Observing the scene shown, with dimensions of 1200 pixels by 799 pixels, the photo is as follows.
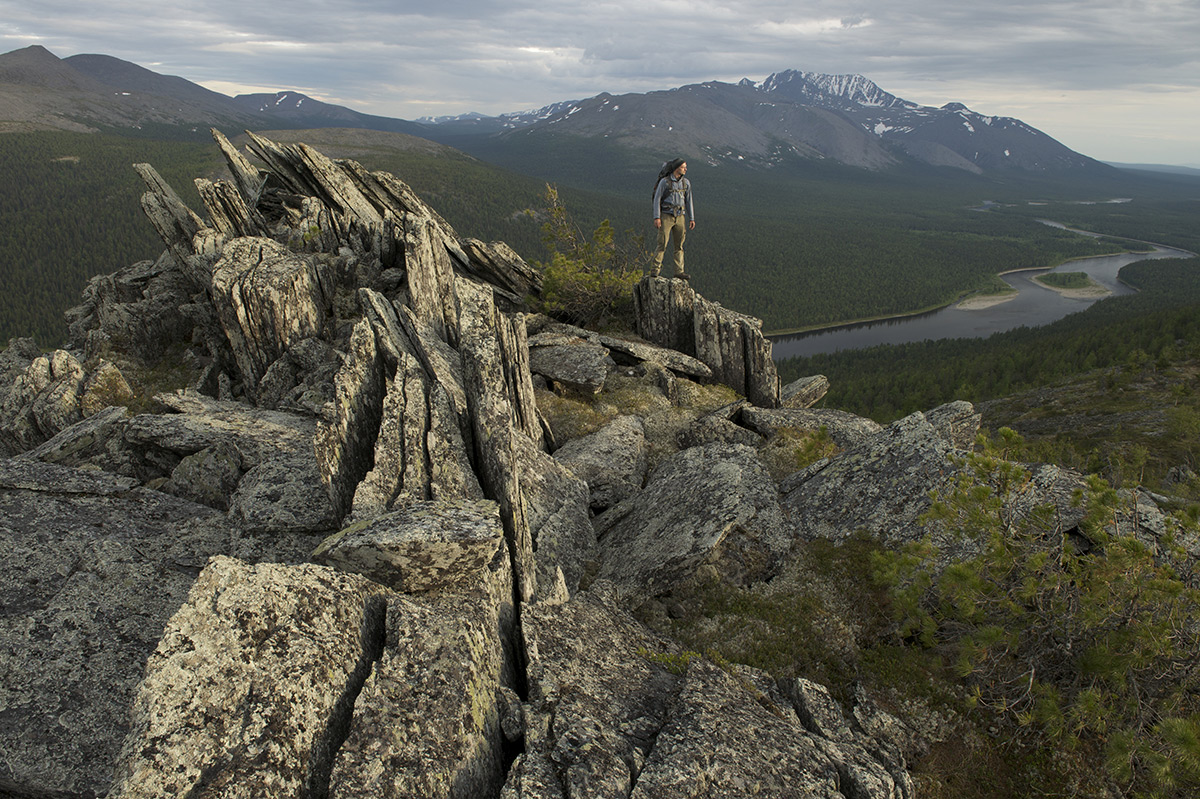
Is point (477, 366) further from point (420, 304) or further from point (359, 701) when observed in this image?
point (359, 701)

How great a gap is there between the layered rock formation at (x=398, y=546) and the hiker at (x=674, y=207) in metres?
6.08

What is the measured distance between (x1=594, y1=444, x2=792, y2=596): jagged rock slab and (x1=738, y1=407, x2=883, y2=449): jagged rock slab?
526cm

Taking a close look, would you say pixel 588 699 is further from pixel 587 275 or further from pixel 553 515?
pixel 587 275

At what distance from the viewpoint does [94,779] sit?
9211 millimetres

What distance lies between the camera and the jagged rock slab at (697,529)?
44.2ft

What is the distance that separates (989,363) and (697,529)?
164 meters

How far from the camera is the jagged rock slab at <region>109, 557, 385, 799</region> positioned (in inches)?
269

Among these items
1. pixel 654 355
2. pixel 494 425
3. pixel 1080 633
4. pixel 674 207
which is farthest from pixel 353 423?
pixel 674 207

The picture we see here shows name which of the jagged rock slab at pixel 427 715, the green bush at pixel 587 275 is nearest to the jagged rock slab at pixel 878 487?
the jagged rock slab at pixel 427 715

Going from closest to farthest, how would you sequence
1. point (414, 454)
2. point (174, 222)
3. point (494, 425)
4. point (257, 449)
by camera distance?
point (414, 454) < point (494, 425) < point (257, 449) < point (174, 222)

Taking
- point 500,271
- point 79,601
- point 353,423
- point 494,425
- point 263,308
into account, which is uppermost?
point 500,271

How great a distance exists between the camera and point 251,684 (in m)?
7.63

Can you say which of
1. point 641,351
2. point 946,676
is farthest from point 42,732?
point 641,351

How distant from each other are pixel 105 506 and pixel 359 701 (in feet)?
36.0
